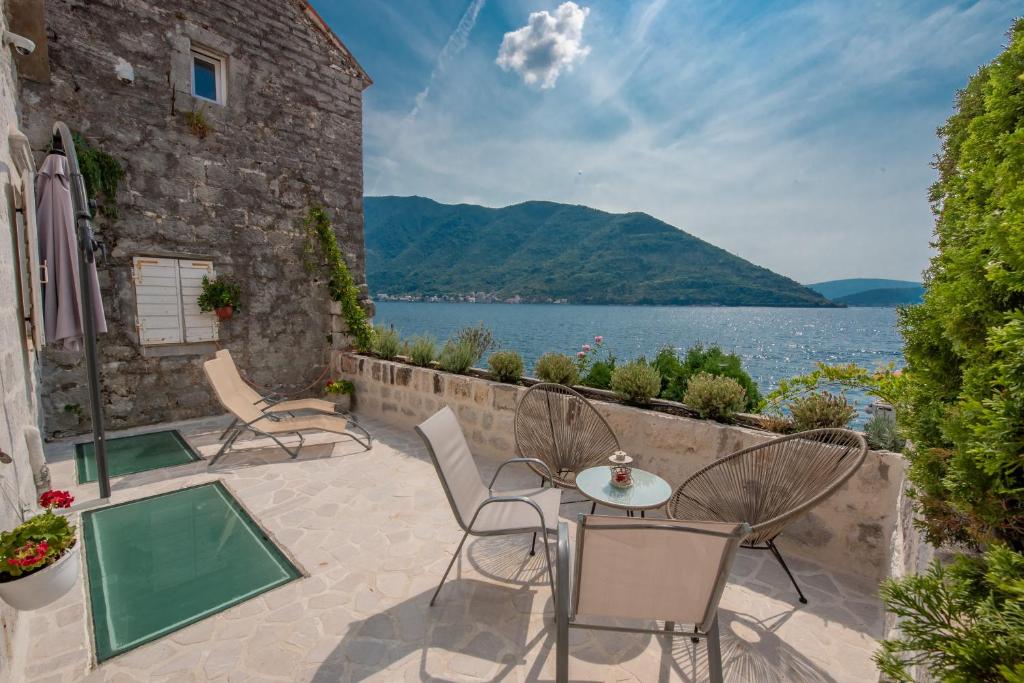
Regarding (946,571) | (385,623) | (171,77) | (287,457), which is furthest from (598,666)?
(171,77)

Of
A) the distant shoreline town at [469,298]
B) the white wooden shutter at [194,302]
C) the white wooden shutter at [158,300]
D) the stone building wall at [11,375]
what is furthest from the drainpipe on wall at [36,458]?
the distant shoreline town at [469,298]

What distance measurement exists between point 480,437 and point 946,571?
12.5 ft

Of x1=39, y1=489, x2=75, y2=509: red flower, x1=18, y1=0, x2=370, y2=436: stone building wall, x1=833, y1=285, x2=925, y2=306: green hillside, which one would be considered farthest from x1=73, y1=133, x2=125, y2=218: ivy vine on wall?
x1=833, y1=285, x2=925, y2=306: green hillside

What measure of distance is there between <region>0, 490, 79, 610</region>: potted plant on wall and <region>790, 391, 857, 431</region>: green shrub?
3951mm

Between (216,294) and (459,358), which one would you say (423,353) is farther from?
(216,294)

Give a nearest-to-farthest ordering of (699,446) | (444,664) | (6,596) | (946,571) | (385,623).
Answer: (946,571) → (6,596) → (444,664) → (385,623) → (699,446)

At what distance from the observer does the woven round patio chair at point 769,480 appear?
2322 millimetres

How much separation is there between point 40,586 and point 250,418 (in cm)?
284

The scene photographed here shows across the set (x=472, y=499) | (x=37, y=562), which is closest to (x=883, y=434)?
(x=472, y=499)

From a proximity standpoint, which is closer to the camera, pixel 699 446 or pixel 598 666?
pixel 598 666

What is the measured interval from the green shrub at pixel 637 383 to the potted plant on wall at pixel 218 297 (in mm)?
5131

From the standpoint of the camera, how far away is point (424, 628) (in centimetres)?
208

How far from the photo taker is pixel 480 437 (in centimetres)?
445

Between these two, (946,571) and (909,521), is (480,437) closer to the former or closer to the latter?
(909,521)
